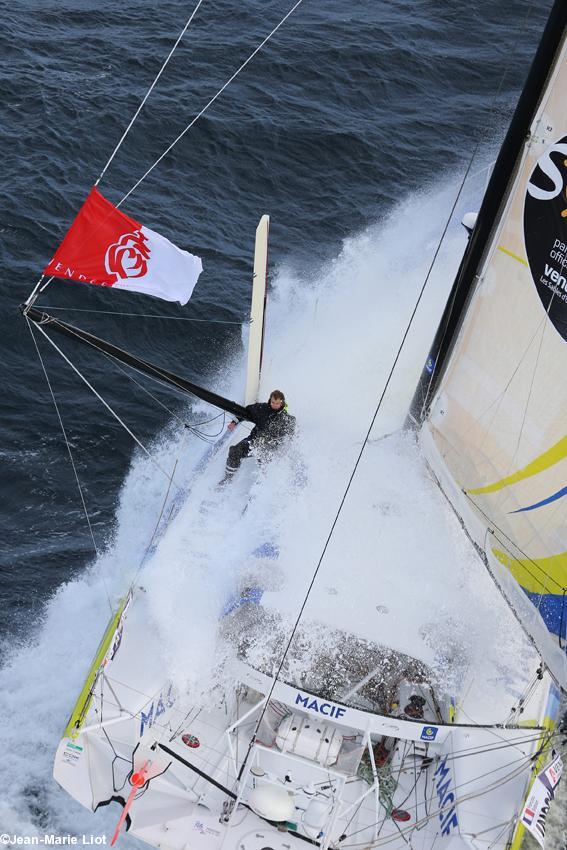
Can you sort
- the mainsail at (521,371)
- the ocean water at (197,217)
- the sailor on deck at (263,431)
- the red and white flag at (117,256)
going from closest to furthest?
the mainsail at (521,371), the red and white flag at (117,256), the sailor on deck at (263,431), the ocean water at (197,217)

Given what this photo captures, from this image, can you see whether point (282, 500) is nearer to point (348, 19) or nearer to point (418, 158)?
point (418, 158)

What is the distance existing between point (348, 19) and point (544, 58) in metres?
15.8

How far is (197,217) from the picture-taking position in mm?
18141

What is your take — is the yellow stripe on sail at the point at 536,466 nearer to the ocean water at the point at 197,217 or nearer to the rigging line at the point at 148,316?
the ocean water at the point at 197,217

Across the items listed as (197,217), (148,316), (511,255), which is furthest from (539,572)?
(197,217)

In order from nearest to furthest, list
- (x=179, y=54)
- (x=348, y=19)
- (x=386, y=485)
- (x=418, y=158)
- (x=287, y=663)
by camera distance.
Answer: (x=287, y=663) → (x=386, y=485) → (x=418, y=158) → (x=179, y=54) → (x=348, y=19)

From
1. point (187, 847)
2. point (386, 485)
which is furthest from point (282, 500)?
point (187, 847)

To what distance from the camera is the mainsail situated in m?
8.53

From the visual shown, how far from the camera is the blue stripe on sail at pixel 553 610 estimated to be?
8539 mm

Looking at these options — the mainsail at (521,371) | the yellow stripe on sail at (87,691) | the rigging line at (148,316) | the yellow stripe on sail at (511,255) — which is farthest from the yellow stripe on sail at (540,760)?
the rigging line at (148,316)

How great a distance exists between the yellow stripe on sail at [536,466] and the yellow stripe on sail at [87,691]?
12.8 feet

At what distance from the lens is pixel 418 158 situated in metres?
20.1

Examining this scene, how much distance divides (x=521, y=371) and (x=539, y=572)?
71.9 inches

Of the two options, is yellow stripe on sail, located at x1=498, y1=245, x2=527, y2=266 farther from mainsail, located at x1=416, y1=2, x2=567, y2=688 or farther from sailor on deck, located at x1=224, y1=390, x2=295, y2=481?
sailor on deck, located at x1=224, y1=390, x2=295, y2=481
